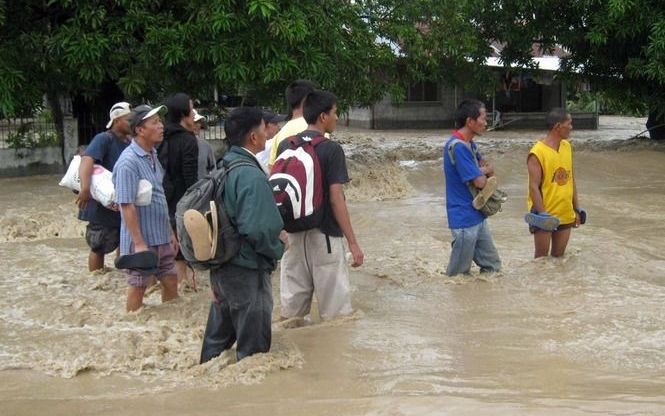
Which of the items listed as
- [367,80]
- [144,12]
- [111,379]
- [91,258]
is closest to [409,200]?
[367,80]

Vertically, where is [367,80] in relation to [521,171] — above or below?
above

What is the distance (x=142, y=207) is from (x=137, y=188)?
0.19 m

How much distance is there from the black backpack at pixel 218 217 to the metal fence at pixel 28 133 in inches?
428

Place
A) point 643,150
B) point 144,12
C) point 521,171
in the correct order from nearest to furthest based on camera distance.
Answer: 1. point 144,12
2. point 521,171
3. point 643,150

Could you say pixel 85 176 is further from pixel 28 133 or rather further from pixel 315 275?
pixel 28 133

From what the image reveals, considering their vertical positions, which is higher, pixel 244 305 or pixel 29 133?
pixel 29 133

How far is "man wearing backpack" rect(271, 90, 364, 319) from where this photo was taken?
5.19 m

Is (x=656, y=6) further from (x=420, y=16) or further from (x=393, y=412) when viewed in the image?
(x=393, y=412)

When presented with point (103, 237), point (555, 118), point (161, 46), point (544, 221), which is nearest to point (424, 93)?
point (161, 46)

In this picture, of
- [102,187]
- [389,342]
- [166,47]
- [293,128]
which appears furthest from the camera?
[166,47]

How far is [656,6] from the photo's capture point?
1617 centimetres

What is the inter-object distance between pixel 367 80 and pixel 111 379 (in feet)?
36.7

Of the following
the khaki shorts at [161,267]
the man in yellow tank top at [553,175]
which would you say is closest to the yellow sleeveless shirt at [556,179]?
the man in yellow tank top at [553,175]

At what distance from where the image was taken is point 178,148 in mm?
6227
